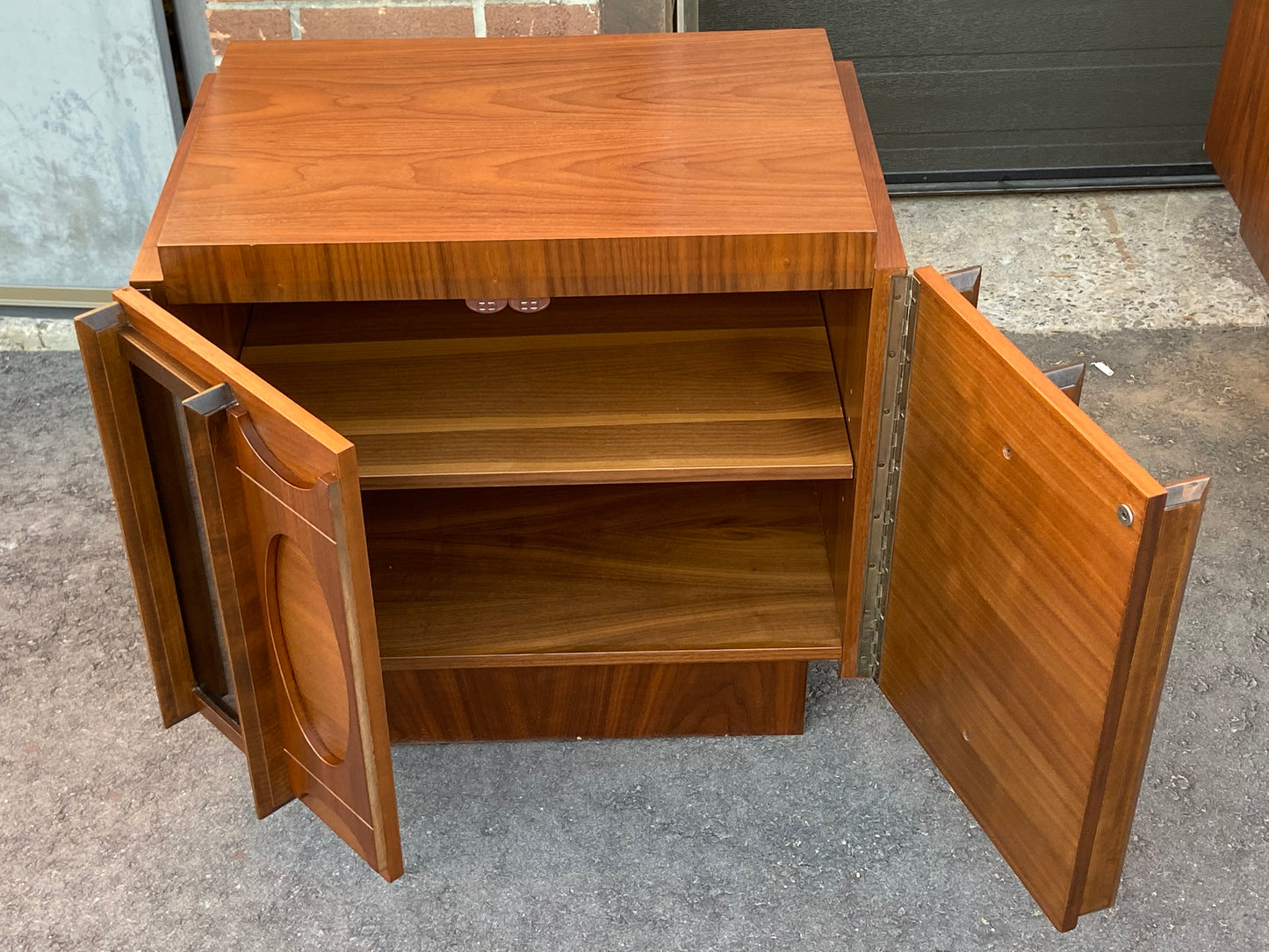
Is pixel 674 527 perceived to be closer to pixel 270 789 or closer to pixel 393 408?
pixel 393 408

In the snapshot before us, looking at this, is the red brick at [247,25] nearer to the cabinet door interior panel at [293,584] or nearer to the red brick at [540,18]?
the red brick at [540,18]

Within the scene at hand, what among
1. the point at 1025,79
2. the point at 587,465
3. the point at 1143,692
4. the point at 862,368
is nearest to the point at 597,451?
the point at 587,465

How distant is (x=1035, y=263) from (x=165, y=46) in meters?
1.45

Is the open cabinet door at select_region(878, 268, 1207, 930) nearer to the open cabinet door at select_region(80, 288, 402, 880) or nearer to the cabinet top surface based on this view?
the cabinet top surface

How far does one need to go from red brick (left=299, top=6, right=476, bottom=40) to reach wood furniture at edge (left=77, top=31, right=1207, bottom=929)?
11 cm

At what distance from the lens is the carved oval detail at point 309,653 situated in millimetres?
1128

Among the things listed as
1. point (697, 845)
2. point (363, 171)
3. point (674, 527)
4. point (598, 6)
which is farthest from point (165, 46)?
point (697, 845)

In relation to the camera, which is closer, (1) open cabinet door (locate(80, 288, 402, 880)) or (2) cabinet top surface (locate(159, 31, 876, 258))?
(1) open cabinet door (locate(80, 288, 402, 880))

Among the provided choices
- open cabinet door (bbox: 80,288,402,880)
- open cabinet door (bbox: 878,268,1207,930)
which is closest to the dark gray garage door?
open cabinet door (bbox: 878,268,1207,930)

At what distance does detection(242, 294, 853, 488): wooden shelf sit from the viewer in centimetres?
135

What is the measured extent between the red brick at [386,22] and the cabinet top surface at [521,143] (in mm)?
106

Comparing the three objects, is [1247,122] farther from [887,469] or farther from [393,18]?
[393,18]

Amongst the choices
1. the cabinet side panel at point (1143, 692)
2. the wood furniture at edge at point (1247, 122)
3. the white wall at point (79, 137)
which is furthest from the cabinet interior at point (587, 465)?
the white wall at point (79, 137)

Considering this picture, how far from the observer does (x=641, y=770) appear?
1585 millimetres
